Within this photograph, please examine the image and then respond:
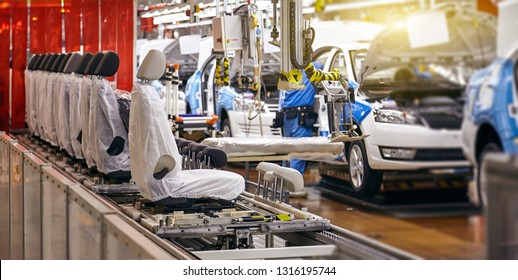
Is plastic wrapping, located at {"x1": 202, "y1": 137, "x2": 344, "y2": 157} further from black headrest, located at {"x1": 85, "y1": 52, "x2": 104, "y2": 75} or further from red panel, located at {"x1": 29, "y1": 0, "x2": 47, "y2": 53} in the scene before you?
red panel, located at {"x1": 29, "y1": 0, "x2": 47, "y2": 53}

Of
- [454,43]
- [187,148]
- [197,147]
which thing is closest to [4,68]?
[187,148]

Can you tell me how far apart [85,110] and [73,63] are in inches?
36.4

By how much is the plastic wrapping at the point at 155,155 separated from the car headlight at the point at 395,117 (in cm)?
108

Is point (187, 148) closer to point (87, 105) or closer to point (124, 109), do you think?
point (124, 109)

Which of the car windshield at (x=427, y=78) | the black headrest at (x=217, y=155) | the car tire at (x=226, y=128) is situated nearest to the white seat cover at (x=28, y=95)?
the car tire at (x=226, y=128)

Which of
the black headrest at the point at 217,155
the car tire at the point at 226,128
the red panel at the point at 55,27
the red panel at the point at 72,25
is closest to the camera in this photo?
the black headrest at the point at 217,155

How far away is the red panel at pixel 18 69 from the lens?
10961mm

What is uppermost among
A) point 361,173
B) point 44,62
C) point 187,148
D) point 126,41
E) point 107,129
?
point 126,41

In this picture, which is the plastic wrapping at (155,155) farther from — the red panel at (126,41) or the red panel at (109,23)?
the red panel at (109,23)

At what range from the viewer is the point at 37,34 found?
1116 centimetres

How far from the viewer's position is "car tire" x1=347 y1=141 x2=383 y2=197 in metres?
5.96

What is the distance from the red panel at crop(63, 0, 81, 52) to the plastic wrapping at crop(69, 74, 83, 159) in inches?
132

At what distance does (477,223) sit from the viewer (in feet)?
11.3

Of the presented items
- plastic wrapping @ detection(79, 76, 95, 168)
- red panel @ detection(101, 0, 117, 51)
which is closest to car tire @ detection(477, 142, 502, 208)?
plastic wrapping @ detection(79, 76, 95, 168)
